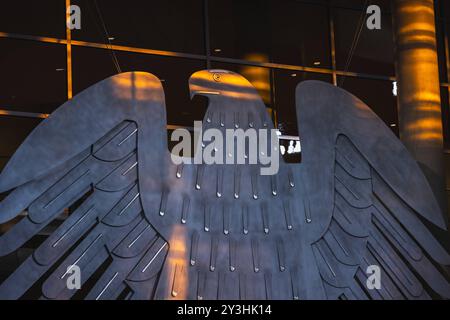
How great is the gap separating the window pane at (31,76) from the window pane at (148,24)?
520 millimetres

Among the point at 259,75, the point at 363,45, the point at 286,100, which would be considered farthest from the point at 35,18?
the point at 363,45

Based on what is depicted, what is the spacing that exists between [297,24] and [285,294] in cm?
662

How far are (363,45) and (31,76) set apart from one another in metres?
5.35

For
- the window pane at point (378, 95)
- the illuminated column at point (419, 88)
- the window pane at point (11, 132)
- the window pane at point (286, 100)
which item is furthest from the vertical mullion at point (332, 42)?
the window pane at point (11, 132)

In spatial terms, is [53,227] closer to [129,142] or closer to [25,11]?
[25,11]

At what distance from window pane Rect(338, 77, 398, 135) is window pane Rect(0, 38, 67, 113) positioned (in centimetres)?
448

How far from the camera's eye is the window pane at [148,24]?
1195cm

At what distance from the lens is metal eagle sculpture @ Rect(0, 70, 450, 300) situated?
23.5 feet

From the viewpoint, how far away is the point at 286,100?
12930mm

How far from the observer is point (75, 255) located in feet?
23.7

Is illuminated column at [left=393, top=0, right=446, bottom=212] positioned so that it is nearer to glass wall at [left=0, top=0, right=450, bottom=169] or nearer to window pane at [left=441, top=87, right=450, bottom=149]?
glass wall at [left=0, top=0, right=450, bottom=169]

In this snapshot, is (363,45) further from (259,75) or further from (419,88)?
(419,88)

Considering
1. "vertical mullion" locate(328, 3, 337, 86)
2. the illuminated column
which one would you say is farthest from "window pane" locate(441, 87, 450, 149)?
the illuminated column

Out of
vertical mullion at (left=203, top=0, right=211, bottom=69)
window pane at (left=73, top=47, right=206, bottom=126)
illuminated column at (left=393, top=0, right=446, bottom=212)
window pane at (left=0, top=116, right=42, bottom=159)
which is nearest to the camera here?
illuminated column at (left=393, top=0, right=446, bottom=212)
